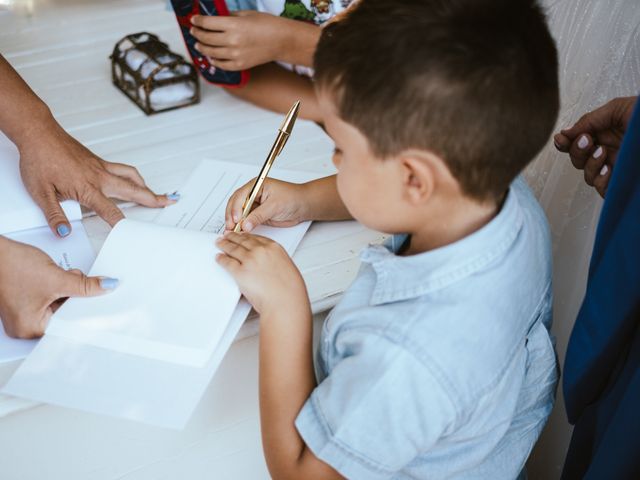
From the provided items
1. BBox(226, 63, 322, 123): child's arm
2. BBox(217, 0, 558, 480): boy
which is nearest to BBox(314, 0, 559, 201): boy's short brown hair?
BBox(217, 0, 558, 480): boy

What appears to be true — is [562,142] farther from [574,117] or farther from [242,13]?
[242,13]

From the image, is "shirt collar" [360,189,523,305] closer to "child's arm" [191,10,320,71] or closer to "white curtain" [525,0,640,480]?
"white curtain" [525,0,640,480]

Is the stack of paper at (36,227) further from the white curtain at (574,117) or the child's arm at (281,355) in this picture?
the white curtain at (574,117)

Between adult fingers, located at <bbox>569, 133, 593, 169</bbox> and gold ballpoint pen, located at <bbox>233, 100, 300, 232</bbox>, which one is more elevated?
gold ballpoint pen, located at <bbox>233, 100, 300, 232</bbox>

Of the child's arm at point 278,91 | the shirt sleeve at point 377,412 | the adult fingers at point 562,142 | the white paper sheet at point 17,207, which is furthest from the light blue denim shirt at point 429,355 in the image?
the child's arm at point 278,91

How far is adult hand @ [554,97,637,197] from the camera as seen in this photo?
0.89m

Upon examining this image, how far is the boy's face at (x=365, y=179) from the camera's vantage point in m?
0.67

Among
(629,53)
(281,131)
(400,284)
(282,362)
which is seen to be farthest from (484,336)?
(629,53)

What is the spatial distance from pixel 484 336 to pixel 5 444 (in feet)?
1.93

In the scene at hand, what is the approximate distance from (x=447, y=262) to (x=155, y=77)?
0.77 metres

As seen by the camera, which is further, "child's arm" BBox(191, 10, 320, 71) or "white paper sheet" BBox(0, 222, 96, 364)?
"child's arm" BBox(191, 10, 320, 71)

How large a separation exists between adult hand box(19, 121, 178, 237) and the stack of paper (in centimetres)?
2

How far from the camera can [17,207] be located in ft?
3.15

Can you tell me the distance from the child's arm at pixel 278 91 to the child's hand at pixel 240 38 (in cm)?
5
